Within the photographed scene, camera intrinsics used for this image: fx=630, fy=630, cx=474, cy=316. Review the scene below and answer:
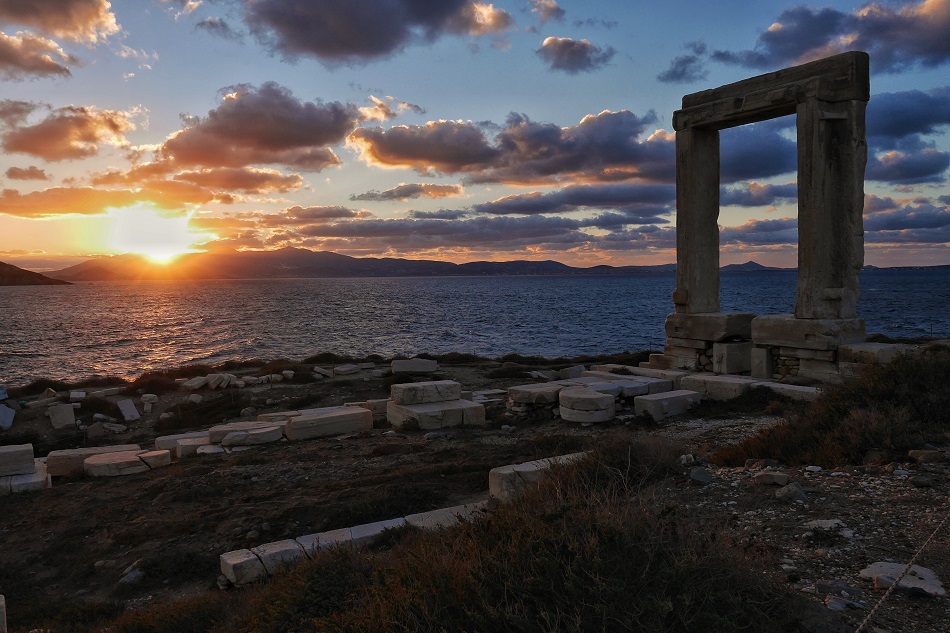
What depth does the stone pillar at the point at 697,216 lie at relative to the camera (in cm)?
1362

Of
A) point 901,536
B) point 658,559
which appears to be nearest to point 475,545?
point 658,559

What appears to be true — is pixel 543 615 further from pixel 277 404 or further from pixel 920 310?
pixel 920 310

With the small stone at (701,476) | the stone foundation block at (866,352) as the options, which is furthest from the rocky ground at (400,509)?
the stone foundation block at (866,352)

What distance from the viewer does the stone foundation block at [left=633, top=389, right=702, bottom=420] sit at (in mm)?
10836

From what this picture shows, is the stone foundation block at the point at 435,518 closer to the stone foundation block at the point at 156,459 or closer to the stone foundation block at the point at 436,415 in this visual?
the stone foundation block at the point at 436,415

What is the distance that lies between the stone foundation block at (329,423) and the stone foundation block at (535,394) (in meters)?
2.78

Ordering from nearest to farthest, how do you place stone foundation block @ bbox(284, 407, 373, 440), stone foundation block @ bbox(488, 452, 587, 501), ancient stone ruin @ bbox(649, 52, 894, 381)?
1. stone foundation block @ bbox(488, 452, 587, 501)
2. stone foundation block @ bbox(284, 407, 373, 440)
3. ancient stone ruin @ bbox(649, 52, 894, 381)

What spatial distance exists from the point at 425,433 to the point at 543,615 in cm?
821

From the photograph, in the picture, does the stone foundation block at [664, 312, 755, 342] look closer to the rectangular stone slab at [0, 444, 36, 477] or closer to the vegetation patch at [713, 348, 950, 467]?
the vegetation patch at [713, 348, 950, 467]

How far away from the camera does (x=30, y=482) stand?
8828 millimetres

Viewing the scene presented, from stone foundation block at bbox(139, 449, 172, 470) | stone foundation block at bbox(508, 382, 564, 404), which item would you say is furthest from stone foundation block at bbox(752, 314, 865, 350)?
stone foundation block at bbox(139, 449, 172, 470)

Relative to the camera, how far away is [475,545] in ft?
11.8

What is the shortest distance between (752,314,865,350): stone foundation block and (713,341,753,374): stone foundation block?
0.49 meters

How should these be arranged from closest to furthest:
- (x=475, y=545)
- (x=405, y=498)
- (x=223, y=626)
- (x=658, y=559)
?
(x=658, y=559) < (x=475, y=545) < (x=223, y=626) < (x=405, y=498)
